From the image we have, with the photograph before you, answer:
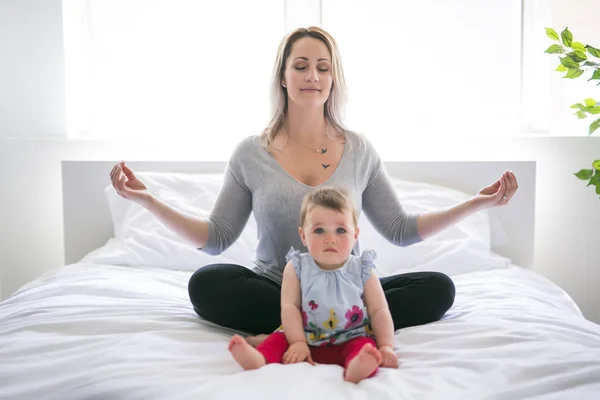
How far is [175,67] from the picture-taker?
286cm

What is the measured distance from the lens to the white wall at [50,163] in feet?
8.64

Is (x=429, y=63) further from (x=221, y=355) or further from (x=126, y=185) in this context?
(x=221, y=355)

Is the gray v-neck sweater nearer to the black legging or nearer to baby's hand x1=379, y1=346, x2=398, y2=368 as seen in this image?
the black legging

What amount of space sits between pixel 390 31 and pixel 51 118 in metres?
1.42

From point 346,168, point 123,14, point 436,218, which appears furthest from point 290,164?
point 123,14

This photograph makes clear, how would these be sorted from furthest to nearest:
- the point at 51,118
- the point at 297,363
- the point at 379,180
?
the point at 51,118 → the point at 379,180 → the point at 297,363

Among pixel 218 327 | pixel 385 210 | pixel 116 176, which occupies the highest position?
pixel 116 176

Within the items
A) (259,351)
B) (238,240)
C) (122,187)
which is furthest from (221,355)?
(238,240)

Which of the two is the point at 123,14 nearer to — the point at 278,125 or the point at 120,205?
the point at 120,205

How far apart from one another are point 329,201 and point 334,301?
0.21 metres

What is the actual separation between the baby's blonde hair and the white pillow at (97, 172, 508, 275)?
83 cm

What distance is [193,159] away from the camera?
8.97 ft

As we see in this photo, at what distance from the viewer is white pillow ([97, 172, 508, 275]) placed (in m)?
2.22

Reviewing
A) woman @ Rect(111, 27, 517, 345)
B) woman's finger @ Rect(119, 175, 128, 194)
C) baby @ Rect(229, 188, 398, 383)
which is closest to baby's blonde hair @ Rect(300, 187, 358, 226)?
baby @ Rect(229, 188, 398, 383)
